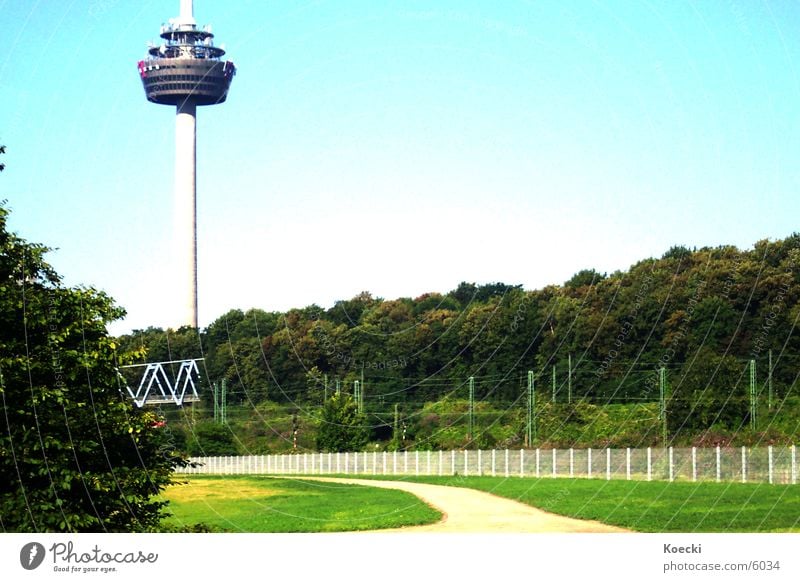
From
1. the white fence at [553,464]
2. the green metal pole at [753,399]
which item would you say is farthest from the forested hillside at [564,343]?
the white fence at [553,464]

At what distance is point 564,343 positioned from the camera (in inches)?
1363

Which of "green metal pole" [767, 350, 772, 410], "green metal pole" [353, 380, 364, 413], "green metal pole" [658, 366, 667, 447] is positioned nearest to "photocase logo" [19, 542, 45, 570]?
"green metal pole" [658, 366, 667, 447]

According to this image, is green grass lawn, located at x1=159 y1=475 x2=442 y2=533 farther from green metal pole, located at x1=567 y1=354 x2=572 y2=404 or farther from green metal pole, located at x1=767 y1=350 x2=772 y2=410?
green metal pole, located at x1=767 y1=350 x2=772 y2=410

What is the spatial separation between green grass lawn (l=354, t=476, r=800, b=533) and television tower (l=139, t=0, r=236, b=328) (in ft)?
240

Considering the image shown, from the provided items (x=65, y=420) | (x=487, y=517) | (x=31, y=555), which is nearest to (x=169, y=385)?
(x=65, y=420)

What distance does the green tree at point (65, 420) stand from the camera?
22.1 meters

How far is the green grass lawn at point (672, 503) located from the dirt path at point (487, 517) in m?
0.49

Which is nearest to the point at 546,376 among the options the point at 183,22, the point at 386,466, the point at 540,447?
the point at 540,447

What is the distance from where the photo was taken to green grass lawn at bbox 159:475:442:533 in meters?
27.0

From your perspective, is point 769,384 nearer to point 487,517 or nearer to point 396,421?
point 487,517

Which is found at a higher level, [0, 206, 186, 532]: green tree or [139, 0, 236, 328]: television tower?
[139, 0, 236, 328]: television tower

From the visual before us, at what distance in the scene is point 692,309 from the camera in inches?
1136

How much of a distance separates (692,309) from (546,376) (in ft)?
27.6

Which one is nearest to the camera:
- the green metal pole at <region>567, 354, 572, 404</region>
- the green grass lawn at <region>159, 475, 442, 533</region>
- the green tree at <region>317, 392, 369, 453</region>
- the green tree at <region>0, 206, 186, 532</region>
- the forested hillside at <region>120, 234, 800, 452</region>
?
the green tree at <region>0, 206, 186, 532</region>
